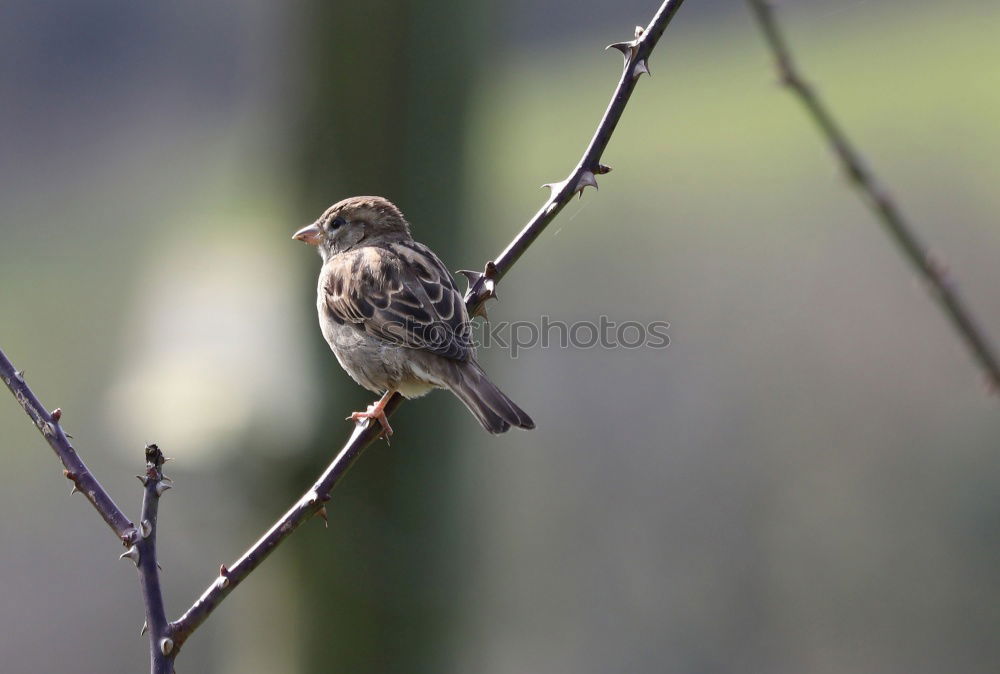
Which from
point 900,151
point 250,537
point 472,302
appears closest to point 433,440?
point 250,537

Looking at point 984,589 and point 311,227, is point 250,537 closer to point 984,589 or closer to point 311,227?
point 311,227

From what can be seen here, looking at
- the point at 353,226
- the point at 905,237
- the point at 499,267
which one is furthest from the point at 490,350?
the point at 905,237

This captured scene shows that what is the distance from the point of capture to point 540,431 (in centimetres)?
885

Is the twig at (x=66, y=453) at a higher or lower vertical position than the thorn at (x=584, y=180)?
lower

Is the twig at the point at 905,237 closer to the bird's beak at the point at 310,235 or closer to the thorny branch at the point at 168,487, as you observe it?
the thorny branch at the point at 168,487

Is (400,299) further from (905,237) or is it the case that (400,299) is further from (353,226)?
(905,237)

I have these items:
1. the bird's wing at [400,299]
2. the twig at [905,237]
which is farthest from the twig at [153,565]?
the bird's wing at [400,299]

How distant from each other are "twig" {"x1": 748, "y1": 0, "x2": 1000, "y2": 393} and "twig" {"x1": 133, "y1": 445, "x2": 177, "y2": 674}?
4.50 ft

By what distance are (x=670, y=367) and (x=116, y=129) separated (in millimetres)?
5979

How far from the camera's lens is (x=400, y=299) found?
15.3 feet

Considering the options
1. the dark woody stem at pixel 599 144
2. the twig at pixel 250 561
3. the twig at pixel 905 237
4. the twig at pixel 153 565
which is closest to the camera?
the twig at pixel 905 237

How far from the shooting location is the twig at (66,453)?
7.62ft

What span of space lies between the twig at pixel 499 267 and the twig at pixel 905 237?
113 cm

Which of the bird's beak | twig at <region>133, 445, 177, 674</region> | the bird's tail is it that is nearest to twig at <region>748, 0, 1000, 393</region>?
twig at <region>133, 445, 177, 674</region>
